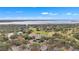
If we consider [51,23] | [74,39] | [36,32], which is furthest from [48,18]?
[74,39]

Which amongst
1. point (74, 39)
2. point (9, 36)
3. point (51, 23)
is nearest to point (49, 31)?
point (51, 23)

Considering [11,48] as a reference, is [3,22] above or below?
above

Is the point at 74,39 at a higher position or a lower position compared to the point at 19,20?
lower
